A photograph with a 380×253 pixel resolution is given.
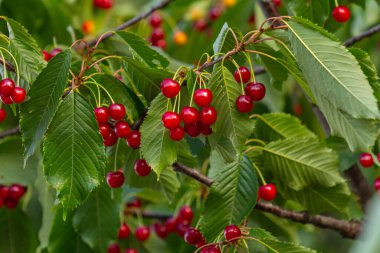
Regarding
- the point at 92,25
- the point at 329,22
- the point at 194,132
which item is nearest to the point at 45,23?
the point at 92,25

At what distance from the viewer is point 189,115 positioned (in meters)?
1.32

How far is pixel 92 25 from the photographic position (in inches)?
127

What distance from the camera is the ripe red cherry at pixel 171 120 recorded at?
1.31 m

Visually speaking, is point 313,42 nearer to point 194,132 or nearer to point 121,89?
point 194,132

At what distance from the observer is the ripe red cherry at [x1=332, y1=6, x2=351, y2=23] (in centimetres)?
181

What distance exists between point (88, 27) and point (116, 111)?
180cm

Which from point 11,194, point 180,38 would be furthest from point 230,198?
point 180,38

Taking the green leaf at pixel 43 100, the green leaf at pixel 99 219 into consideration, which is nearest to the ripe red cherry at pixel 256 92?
the green leaf at pixel 43 100

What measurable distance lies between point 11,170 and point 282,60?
108cm

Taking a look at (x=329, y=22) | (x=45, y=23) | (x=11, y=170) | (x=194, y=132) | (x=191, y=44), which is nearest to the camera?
(x=194, y=132)

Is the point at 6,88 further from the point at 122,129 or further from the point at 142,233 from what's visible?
the point at 142,233

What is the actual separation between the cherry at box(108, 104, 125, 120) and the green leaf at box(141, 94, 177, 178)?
0.18ft

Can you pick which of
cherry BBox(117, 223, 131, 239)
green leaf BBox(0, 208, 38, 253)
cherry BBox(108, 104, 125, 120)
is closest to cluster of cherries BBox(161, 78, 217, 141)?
cherry BBox(108, 104, 125, 120)

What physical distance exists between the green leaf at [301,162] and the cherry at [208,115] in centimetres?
47
